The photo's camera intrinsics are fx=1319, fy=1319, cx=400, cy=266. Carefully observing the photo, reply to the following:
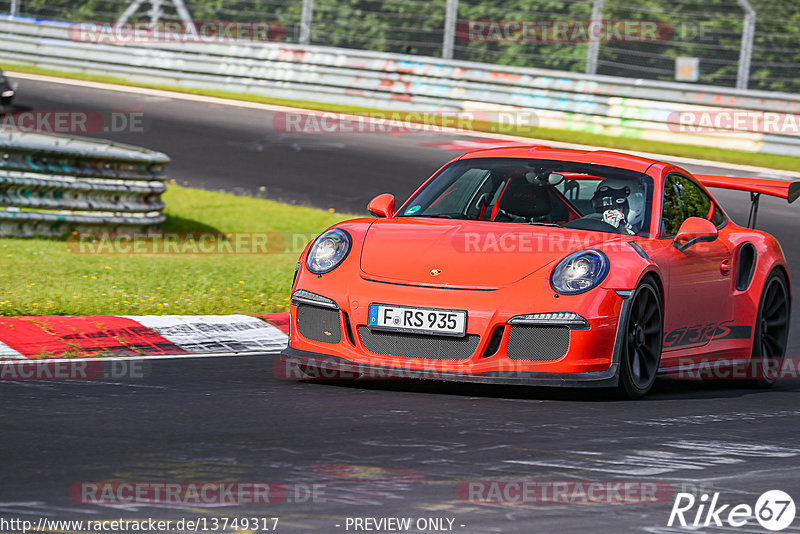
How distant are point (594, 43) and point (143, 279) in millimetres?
11420

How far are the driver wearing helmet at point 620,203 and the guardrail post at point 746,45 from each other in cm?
1196

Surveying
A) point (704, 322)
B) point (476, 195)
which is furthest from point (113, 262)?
point (704, 322)

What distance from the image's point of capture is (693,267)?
23.2 ft

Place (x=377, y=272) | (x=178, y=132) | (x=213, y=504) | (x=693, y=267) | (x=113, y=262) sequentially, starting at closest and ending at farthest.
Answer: (x=213, y=504) < (x=377, y=272) < (x=693, y=267) < (x=113, y=262) < (x=178, y=132)

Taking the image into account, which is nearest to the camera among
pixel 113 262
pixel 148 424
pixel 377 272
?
pixel 148 424

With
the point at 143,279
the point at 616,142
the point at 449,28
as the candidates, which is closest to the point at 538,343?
the point at 143,279

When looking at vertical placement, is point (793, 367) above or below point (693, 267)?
below

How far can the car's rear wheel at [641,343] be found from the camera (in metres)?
6.34

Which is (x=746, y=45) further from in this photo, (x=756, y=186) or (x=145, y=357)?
(x=145, y=357)

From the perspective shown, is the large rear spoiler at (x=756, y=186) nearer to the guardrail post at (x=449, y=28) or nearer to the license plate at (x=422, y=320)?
the license plate at (x=422, y=320)

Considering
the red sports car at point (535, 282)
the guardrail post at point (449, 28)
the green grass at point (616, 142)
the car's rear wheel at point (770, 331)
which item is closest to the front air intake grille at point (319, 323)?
the red sports car at point (535, 282)

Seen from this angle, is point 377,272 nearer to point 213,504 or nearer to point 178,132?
point 213,504

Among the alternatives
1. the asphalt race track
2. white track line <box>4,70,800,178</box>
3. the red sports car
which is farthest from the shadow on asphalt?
white track line <box>4,70,800,178</box>

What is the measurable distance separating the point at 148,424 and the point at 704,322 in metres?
3.38
